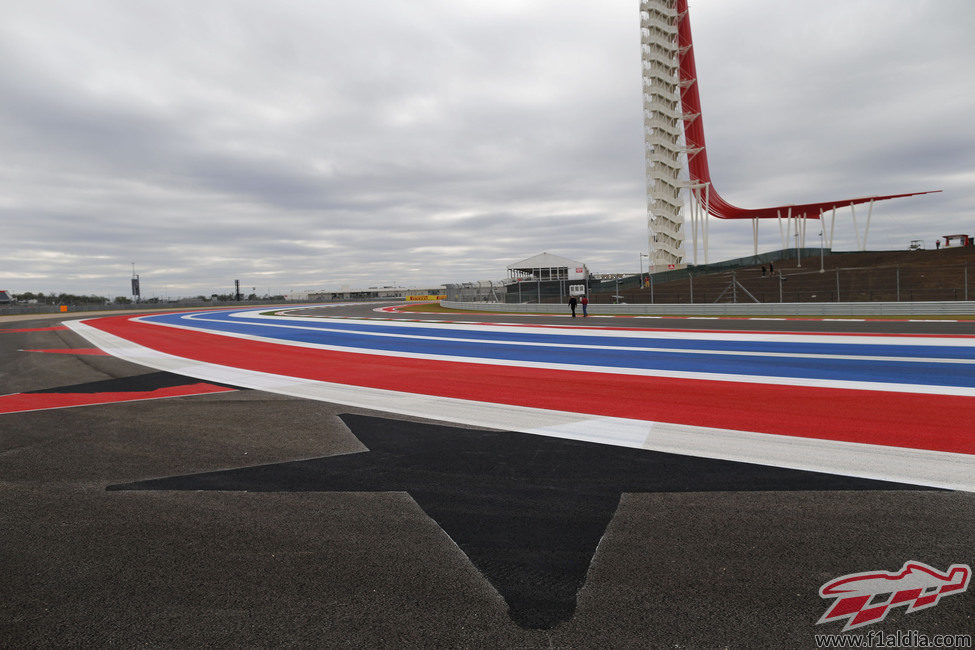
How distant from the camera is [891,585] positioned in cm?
240

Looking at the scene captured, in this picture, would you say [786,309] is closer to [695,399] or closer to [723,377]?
[723,377]

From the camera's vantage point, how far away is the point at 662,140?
63094 millimetres

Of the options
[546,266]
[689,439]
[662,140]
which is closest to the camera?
[689,439]

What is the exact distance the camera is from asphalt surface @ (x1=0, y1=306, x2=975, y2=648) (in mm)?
2174

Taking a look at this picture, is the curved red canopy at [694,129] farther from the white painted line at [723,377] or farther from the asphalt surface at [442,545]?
the asphalt surface at [442,545]

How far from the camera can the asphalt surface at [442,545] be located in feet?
7.13

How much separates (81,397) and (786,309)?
24.5 meters

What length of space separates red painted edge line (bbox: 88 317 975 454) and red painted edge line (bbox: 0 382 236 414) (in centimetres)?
170

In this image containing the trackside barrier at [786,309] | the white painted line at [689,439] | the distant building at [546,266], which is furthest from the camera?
the distant building at [546,266]

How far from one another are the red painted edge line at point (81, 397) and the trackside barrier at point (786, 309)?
21.8 meters

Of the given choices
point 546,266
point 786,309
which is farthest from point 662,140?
point 786,309

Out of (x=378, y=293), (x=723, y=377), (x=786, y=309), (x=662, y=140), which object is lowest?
(x=723, y=377)

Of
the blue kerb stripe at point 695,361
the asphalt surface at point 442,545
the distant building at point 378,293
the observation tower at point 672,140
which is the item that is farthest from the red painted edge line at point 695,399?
the distant building at point 378,293

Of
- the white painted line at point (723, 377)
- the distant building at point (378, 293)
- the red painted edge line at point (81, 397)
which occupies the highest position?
the distant building at point (378, 293)
